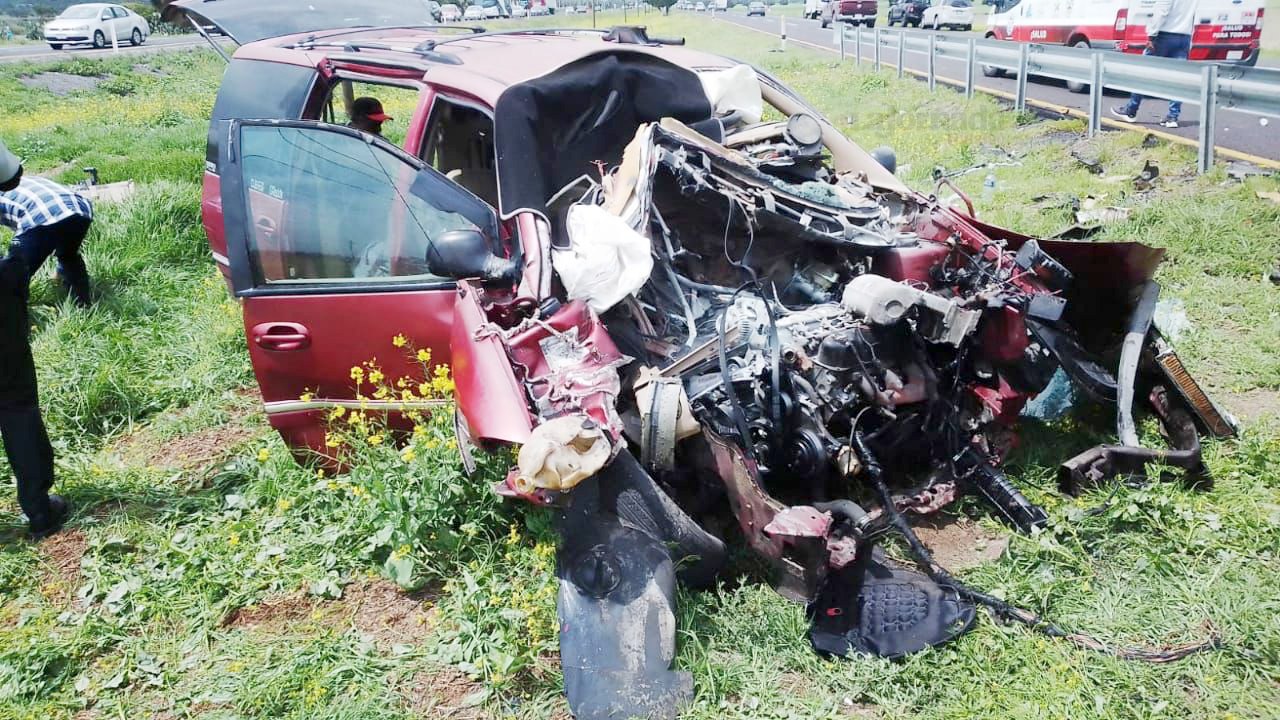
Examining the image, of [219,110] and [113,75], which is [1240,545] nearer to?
[219,110]

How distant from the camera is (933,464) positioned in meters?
3.37

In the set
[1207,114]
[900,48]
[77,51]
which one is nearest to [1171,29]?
[1207,114]

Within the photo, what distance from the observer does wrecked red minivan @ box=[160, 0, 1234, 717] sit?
8.82ft

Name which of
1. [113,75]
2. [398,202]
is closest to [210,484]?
[398,202]

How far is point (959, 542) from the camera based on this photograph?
3.27m

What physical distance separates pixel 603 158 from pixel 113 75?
22107 millimetres

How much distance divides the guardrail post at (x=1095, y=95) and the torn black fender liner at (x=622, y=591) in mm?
7455

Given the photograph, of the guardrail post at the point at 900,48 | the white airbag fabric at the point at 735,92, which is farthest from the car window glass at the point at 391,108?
the guardrail post at the point at 900,48

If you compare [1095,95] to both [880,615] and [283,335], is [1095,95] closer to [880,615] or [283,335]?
[880,615]

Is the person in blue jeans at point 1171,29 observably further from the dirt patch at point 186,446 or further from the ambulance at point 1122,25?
the dirt patch at point 186,446

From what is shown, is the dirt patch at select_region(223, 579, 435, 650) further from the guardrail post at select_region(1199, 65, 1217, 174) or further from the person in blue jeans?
the person in blue jeans

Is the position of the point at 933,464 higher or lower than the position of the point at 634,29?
lower

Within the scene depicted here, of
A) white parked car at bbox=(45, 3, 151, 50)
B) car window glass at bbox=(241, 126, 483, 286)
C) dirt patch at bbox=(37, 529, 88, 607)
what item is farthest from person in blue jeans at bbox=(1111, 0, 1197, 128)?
white parked car at bbox=(45, 3, 151, 50)

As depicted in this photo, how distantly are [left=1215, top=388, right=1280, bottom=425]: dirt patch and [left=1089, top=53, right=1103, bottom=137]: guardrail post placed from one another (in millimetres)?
5060
